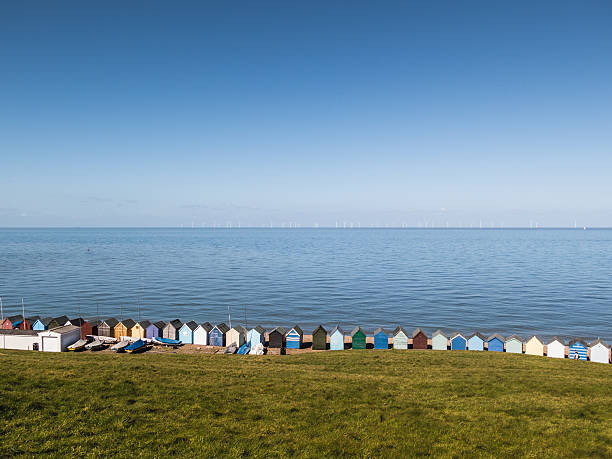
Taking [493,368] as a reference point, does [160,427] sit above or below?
above

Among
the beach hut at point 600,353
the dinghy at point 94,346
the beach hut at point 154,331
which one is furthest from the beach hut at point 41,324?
the beach hut at point 600,353

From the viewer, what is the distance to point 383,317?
211ft

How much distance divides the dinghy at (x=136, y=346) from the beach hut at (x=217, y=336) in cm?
749

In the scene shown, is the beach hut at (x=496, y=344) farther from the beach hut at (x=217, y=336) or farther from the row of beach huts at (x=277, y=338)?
the beach hut at (x=217, y=336)

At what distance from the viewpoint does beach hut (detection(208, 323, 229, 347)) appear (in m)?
46.3

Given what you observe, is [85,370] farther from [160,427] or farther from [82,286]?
[82,286]

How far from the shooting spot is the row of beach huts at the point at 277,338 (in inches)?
1639

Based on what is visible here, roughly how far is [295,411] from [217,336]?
28190 millimetres

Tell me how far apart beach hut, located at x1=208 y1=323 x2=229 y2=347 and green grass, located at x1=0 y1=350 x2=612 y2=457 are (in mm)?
15069

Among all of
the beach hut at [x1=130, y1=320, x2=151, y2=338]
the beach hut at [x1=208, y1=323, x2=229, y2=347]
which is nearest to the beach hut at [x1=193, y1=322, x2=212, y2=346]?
the beach hut at [x1=208, y1=323, x2=229, y2=347]

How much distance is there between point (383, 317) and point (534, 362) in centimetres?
2940

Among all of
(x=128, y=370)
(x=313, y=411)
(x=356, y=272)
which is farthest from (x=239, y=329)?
(x=356, y=272)

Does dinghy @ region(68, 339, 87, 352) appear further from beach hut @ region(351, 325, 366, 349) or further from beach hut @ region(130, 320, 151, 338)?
beach hut @ region(351, 325, 366, 349)

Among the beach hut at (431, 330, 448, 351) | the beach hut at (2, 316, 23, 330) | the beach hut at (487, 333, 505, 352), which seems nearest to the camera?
the beach hut at (487, 333, 505, 352)
